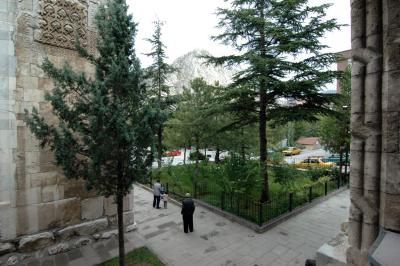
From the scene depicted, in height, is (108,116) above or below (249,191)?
above

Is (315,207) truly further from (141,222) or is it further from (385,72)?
(385,72)

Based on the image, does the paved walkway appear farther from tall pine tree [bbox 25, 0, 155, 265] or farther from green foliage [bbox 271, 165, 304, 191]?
tall pine tree [bbox 25, 0, 155, 265]

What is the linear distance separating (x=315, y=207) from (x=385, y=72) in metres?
11.2

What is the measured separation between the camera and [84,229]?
26.2 feet

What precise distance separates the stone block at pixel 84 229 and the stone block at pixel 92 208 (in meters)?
0.19

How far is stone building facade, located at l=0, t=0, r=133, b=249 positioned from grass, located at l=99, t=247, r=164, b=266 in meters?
1.98

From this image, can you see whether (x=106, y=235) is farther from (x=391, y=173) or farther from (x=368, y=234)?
(x=391, y=173)

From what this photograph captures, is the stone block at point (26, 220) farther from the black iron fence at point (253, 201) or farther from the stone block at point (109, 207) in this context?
the black iron fence at point (253, 201)

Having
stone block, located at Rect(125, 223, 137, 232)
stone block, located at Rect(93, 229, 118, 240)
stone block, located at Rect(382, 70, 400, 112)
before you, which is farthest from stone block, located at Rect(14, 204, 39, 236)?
stone block, located at Rect(382, 70, 400, 112)

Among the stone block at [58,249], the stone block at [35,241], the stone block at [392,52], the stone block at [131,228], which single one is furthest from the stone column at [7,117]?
the stone block at [392,52]

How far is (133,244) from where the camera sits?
322 inches

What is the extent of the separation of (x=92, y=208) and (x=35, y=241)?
5.66 ft

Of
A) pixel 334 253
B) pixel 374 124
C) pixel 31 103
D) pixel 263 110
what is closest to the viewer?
pixel 374 124

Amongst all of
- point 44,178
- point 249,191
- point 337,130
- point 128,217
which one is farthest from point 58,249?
point 337,130
